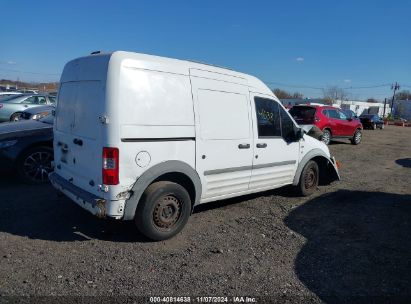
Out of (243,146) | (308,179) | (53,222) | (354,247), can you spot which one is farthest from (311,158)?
(53,222)

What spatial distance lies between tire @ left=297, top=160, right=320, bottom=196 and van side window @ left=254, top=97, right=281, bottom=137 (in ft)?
3.95

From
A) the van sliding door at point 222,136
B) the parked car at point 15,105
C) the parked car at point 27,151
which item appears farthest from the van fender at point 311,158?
the parked car at point 15,105

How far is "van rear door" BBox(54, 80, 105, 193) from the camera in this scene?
13.8ft

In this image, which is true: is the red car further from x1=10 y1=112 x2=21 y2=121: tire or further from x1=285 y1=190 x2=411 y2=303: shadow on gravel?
x1=10 y1=112 x2=21 y2=121: tire

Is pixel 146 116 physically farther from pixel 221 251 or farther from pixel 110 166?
pixel 221 251

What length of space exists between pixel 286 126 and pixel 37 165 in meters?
4.72

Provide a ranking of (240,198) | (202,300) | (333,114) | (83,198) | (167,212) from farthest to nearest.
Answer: (333,114) < (240,198) < (167,212) < (83,198) < (202,300)

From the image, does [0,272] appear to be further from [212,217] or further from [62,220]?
[212,217]

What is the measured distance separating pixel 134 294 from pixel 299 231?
2.71m

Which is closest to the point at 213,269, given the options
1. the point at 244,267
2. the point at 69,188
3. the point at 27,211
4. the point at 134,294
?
the point at 244,267

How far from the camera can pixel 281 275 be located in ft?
12.8

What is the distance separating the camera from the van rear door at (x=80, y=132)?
4.21 m

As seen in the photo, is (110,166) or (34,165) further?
(34,165)

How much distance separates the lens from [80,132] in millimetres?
4523
